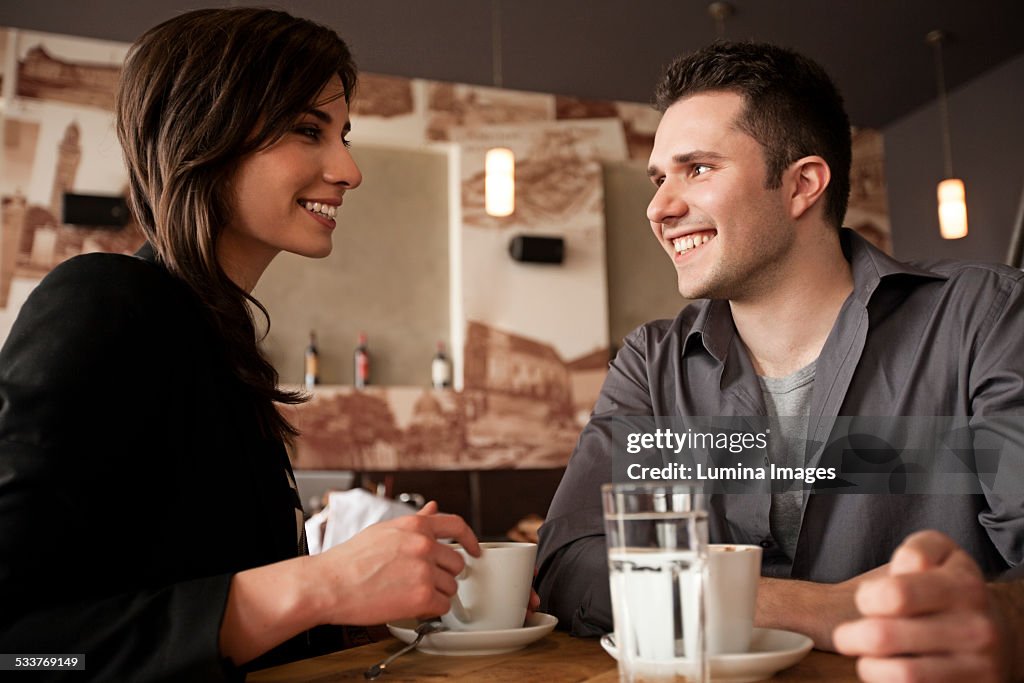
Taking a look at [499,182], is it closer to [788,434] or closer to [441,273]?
[441,273]

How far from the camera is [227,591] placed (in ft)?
2.60

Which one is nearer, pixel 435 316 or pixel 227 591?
pixel 227 591

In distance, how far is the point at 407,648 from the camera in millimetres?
882

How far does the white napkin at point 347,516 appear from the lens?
2.58 metres

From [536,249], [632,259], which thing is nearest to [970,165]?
[632,259]

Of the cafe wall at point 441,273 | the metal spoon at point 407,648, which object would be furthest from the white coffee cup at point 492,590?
the cafe wall at point 441,273

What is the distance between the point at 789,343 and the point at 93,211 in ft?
12.5

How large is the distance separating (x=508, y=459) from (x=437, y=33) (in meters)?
2.33

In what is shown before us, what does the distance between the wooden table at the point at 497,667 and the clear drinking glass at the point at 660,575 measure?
0.43 ft

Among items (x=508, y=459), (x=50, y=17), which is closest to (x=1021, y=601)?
(x=508, y=459)

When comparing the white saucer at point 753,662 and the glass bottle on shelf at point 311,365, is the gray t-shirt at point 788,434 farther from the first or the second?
the glass bottle on shelf at point 311,365

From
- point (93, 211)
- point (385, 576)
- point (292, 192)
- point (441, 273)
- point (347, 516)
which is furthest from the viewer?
point (441, 273)

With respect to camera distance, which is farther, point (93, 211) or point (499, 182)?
point (93, 211)

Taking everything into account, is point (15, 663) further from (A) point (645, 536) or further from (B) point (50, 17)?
(B) point (50, 17)
